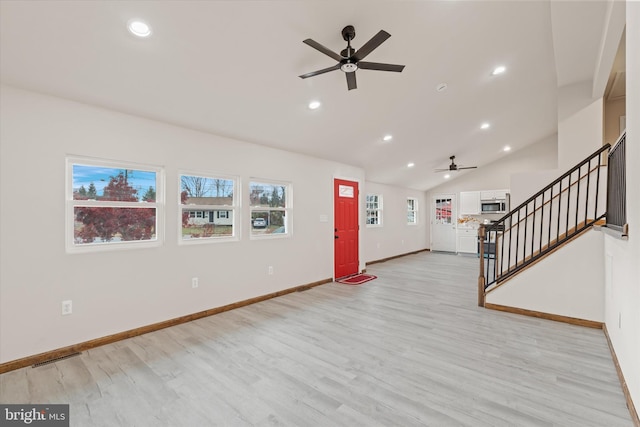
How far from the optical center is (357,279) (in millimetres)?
6137

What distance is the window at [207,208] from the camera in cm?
390

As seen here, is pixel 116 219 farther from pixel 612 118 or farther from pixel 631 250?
pixel 612 118

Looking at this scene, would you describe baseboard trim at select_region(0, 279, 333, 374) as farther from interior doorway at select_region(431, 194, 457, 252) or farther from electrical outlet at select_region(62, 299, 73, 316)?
interior doorway at select_region(431, 194, 457, 252)

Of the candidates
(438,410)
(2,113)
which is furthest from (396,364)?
(2,113)

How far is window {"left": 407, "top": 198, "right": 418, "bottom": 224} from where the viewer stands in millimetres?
9956

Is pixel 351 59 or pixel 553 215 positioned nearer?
pixel 351 59

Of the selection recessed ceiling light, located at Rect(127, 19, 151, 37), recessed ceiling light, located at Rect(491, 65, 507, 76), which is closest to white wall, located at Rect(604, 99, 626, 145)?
recessed ceiling light, located at Rect(491, 65, 507, 76)

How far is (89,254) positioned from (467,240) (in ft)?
32.5

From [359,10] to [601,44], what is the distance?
3224mm

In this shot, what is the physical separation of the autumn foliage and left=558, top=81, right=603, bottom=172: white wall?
6.06 meters

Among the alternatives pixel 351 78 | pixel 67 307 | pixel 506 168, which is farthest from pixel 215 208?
pixel 506 168

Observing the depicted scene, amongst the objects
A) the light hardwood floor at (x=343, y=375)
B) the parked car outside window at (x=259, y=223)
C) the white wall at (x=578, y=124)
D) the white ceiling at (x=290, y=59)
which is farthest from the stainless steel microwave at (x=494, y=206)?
the parked car outside window at (x=259, y=223)

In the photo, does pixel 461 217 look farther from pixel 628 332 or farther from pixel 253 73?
pixel 253 73

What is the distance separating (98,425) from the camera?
1.88m
